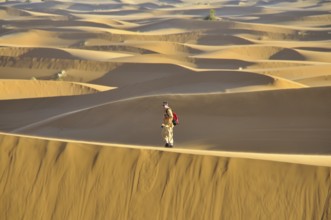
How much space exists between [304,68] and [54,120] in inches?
593

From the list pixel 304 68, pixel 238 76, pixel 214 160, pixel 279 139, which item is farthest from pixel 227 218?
pixel 304 68

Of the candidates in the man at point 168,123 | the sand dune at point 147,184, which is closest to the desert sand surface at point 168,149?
the sand dune at point 147,184

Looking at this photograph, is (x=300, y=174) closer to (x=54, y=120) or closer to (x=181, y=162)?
(x=181, y=162)

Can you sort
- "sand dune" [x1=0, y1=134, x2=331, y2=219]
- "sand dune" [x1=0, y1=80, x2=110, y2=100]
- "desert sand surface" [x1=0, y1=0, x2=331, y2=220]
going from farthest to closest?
"sand dune" [x1=0, y1=80, x2=110, y2=100] → "desert sand surface" [x1=0, y1=0, x2=331, y2=220] → "sand dune" [x1=0, y1=134, x2=331, y2=219]

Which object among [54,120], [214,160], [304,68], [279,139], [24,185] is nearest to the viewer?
[214,160]

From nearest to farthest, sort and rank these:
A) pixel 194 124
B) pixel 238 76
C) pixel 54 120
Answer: pixel 194 124 → pixel 54 120 → pixel 238 76

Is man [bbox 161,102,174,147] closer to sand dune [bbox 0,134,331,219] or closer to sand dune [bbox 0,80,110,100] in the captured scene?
sand dune [bbox 0,134,331,219]

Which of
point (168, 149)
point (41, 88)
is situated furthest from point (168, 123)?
point (41, 88)

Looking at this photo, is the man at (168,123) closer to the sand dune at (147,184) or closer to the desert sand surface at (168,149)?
the desert sand surface at (168,149)

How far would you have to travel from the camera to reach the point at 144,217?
817cm

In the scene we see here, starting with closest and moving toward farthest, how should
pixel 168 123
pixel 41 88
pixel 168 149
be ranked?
pixel 168 149
pixel 168 123
pixel 41 88

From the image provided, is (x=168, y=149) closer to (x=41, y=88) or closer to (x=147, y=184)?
(x=147, y=184)

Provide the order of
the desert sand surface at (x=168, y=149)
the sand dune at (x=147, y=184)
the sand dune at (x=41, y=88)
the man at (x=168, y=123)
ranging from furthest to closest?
the sand dune at (x=41, y=88) → the man at (x=168, y=123) → the desert sand surface at (x=168, y=149) → the sand dune at (x=147, y=184)

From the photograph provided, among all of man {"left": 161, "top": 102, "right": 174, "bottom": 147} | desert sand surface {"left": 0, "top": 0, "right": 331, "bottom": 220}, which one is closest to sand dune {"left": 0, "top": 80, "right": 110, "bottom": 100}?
desert sand surface {"left": 0, "top": 0, "right": 331, "bottom": 220}
